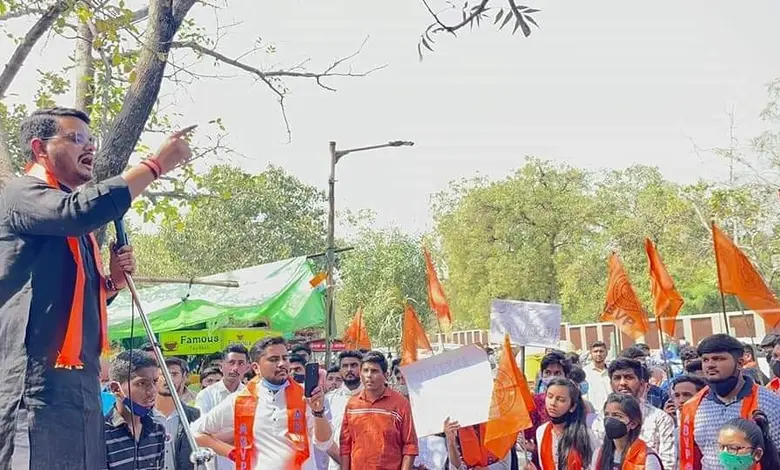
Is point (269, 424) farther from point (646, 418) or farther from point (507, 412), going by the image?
point (646, 418)

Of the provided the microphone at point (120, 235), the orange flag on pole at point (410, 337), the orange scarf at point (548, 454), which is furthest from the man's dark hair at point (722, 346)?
the orange flag on pole at point (410, 337)

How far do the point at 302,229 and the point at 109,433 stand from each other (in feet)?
120

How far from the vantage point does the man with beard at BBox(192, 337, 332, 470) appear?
21.2 ft

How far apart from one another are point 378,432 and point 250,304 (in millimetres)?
9984

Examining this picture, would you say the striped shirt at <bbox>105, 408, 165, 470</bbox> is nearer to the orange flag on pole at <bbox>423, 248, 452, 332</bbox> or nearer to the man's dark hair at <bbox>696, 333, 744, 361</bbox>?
the man's dark hair at <bbox>696, 333, 744, 361</bbox>

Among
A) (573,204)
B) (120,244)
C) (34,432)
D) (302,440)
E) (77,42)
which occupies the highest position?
(573,204)

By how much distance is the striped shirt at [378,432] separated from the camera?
6.82 m

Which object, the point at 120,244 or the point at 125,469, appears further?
the point at 125,469

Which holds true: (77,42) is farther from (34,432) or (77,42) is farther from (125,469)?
(34,432)

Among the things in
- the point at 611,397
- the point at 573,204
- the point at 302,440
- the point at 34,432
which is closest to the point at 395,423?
the point at 302,440

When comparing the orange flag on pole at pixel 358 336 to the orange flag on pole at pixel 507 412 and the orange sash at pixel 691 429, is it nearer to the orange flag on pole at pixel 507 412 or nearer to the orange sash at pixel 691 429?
the orange flag on pole at pixel 507 412

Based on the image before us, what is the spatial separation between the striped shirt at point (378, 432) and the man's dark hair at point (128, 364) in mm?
2059

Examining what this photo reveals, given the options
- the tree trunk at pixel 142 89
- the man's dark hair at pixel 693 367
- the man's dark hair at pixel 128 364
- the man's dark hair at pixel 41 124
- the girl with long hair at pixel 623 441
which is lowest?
the girl with long hair at pixel 623 441

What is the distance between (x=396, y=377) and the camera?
1037cm
